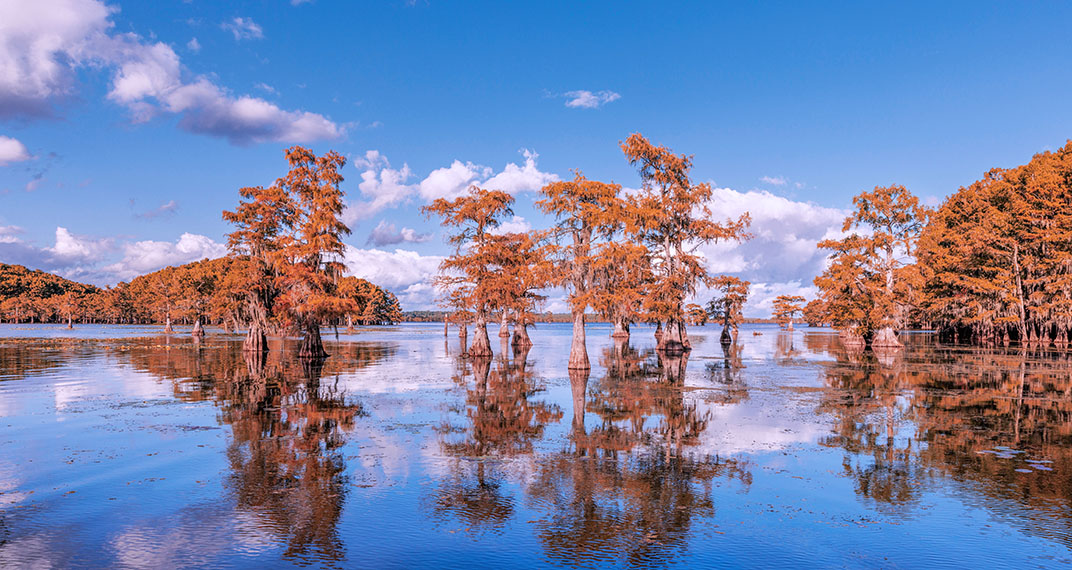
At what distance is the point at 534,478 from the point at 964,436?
36.7 ft

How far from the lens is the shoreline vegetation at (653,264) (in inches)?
1251

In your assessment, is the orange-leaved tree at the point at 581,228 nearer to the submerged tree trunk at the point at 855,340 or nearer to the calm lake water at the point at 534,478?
the calm lake water at the point at 534,478

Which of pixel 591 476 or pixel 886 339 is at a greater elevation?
pixel 886 339

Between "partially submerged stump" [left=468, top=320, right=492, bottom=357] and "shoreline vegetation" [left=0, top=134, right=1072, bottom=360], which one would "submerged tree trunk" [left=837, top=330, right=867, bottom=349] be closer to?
"shoreline vegetation" [left=0, top=134, right=1072, bottom=360]

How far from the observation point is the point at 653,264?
152 feet

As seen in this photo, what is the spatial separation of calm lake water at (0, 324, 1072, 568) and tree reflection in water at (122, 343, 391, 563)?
0.07 m

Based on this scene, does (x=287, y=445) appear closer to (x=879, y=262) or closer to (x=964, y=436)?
(x=964, y=436)

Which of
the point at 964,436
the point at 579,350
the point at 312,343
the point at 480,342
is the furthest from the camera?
the point at 480,342

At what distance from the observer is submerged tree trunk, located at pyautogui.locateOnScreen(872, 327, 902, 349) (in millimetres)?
54094

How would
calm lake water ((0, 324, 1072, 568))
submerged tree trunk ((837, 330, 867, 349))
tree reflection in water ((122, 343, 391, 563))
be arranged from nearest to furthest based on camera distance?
calm lake water ((0, 324, 1072, 568)), tree reflection in water ((122, 343, 391, 563)), submerged tree trunk ((837, 330, 867, 349))

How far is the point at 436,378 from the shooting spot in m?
29.1

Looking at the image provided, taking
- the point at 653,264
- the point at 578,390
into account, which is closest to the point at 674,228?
the point at 653,264

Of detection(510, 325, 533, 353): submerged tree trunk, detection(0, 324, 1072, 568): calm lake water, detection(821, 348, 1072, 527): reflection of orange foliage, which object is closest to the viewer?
detection(0, 324, 1072, 568): calm lake water

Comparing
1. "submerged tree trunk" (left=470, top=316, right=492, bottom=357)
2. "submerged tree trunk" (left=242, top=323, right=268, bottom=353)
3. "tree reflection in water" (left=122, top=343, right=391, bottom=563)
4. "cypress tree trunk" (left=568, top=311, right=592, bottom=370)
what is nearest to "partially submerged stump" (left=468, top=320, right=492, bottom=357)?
"submerged tree trunk" (left=470, top=316, right=492, bottom=357)
